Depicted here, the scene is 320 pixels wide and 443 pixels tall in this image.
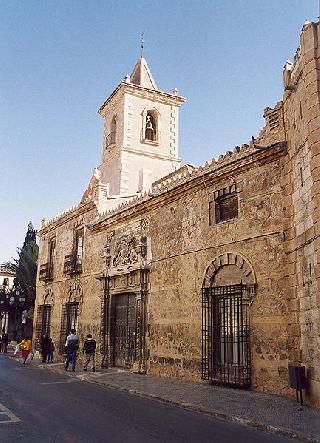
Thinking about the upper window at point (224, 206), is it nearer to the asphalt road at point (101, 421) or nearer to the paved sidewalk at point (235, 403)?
the paved sidewalk at point (235, 403)

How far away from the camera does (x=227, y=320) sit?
11312 mm

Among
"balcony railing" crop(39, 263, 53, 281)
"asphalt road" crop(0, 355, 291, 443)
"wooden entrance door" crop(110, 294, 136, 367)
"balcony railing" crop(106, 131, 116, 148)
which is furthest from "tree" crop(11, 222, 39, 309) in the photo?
"asphalt road" crop(0, 355, 291, 443)

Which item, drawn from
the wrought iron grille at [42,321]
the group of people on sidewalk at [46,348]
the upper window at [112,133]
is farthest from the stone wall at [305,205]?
the upper window at [112,133]

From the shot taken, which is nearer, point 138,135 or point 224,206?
point 224,206

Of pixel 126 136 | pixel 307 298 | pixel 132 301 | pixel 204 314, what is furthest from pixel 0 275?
pixel 307 298

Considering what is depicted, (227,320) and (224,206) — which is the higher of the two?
(224,206)

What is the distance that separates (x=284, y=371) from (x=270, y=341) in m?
0.72

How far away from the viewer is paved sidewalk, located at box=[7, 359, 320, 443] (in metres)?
6.55

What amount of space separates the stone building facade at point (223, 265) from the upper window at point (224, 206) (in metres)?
0.03

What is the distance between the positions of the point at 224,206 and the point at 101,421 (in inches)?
273

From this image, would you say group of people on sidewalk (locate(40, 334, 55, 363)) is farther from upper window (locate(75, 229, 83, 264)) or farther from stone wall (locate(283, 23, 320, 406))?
stone wall (locate(283, 23, 320, 406))

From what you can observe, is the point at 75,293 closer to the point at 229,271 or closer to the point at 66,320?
the point at 66,320

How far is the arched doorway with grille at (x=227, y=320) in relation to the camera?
10.4 meters

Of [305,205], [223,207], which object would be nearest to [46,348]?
[223,207]
